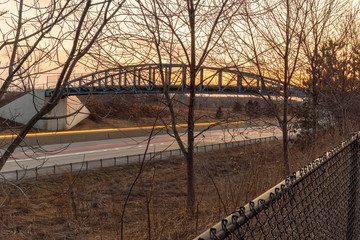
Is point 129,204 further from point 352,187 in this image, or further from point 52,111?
point 352,187

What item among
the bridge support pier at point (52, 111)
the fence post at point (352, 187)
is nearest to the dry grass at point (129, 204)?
the bridge support pier at point (52, 111)

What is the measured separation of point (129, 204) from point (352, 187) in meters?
10.6

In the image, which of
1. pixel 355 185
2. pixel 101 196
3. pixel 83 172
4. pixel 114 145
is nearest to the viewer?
pixel 355 185

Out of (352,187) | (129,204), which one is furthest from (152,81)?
(129,204)

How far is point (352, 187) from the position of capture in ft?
14.6

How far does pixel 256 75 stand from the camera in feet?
29.8

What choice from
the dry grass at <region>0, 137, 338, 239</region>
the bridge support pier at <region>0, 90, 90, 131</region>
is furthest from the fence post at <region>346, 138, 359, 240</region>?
the bridge support pier at <region>0, 90, 90, 131</region>

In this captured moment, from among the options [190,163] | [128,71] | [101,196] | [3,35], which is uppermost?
[3,35]

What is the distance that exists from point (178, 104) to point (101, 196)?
8.92 meters

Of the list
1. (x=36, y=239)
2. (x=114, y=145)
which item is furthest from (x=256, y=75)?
(x=114, y=145)

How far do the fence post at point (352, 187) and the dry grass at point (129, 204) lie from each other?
167 centimetres

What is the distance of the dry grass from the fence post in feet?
5.47

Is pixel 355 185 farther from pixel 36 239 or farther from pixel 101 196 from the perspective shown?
pixel 101 196

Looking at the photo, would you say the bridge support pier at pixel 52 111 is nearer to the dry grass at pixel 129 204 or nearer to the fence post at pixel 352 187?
the dry grass at pixel 129 204
